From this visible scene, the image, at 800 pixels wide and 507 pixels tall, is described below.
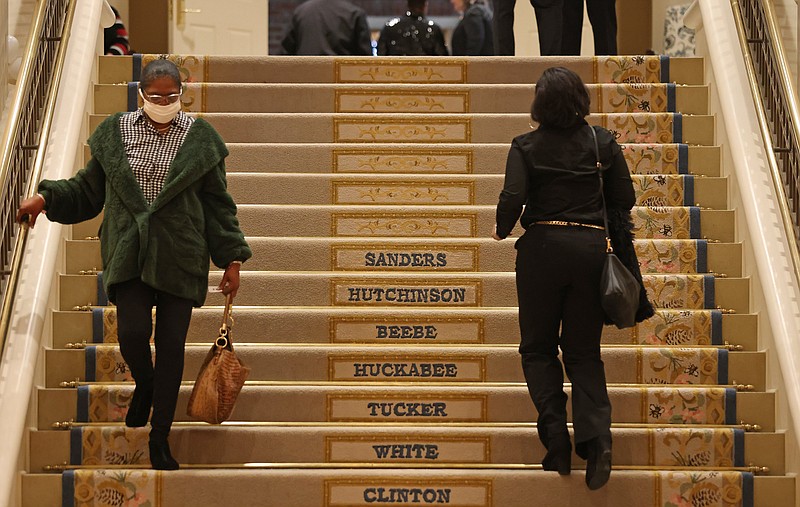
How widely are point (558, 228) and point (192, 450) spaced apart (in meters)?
1.45

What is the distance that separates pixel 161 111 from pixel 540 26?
3764 millimetres

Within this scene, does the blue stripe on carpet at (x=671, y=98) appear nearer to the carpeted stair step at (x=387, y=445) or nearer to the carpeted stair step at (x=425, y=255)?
the carpeted stair step at (x=425, y=255)

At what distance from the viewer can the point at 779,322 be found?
4.58m

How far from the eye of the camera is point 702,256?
5.34 meters

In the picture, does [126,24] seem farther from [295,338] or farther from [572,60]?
[295,338]

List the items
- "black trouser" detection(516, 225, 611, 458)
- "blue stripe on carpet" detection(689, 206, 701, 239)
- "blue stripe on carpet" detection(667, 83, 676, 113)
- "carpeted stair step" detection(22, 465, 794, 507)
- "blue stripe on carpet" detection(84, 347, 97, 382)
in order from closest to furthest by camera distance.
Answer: "black trouser" detection(516, 225, 611, 458) → "carpeted stair step" detection(22, 465, 794, 507) → "blue stripe on carpet" detection(84, 347, 97, 382) → "blue stripe on carpet" detection(689, 206, 701, 239) → "blue stripe on carpet" detection(667, 83, 676, 113)

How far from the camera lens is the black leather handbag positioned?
4027 millimetres

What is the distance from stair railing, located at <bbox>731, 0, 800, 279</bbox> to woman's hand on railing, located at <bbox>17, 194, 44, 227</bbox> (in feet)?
8.61

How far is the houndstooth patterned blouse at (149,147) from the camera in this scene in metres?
4.25

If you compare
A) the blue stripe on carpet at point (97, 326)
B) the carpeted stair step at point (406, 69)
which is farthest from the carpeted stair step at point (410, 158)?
the blue stripe on carpet at point (97, 326)

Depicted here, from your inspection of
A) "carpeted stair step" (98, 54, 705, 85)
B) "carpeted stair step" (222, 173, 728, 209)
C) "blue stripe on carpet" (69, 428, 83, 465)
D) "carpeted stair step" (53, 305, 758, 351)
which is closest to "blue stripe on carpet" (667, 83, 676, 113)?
"carpeted stair step" (98, 54, 705, 85)

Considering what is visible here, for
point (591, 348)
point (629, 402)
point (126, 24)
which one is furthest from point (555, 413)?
point (126, 24)

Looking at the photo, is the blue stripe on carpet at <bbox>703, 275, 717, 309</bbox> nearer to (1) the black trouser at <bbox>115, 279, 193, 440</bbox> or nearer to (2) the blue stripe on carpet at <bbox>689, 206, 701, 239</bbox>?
Result: (2) the blue stripe on carpet at <bbox>689, 206, 701, 239</bbox>

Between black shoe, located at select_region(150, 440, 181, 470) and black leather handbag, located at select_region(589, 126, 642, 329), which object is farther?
black shoe, located at select_region(150, 440, 181, 470)
